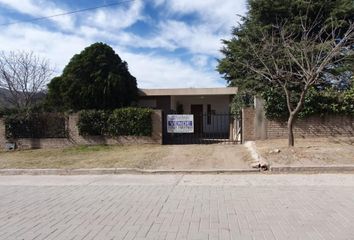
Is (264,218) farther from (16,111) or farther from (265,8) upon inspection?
(265,8)

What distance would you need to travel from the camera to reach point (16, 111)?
1912cm

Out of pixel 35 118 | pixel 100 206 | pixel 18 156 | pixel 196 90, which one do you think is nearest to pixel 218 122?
pixel 196 90

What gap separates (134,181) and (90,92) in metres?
11.1

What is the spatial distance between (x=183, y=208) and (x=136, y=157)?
6868 millimetres

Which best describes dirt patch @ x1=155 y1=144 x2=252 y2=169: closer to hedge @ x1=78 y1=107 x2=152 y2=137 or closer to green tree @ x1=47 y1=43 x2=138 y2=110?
hedge @ x1=78 y1=107 x2=152 y2=137

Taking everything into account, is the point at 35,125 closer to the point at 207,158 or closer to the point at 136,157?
the point at 136,157

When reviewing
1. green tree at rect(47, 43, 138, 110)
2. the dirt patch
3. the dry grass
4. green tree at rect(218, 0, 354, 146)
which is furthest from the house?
the dry grass

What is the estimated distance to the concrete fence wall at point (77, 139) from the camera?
57.5 feet

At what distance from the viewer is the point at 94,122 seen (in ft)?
58.7

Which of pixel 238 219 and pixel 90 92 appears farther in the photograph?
pixel 90 92

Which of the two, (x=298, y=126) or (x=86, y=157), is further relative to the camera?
(x=298, y=126)

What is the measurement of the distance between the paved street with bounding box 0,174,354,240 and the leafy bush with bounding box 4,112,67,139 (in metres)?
7.81

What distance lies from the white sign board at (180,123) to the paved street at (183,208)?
22.7 ft

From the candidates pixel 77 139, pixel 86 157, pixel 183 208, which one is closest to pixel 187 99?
pixel 77 139
